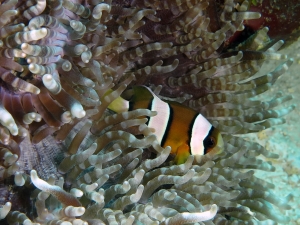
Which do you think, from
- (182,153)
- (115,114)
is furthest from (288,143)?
(115,114)

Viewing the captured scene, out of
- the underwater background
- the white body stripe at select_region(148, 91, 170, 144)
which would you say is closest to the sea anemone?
the white body stripe at select_region(148, 91, 170, 144)

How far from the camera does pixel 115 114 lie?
1.69 meters

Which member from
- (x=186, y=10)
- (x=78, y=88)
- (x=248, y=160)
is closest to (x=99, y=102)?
(x=78, y=88)

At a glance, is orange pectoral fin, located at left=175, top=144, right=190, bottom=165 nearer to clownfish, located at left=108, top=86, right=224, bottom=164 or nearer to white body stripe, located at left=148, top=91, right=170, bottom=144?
clownfish, located at left=108, top=86, right=224, bottom=164

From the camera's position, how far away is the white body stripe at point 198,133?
6.21 ft

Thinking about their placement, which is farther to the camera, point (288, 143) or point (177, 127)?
point (288, 143)

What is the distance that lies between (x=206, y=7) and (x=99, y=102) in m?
0.97

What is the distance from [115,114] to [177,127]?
1.26ft

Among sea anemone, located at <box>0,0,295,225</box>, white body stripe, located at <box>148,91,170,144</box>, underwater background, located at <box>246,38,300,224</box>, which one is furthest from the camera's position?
underwater background, located at <box>246,38,300,224</box>

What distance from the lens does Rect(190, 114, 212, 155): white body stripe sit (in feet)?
6.21

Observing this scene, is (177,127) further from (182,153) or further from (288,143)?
(288,143)

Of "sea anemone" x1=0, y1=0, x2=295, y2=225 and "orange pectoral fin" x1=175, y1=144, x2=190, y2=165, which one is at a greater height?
"sea anemone" x1=0, y1=0, x2=295, y2=225

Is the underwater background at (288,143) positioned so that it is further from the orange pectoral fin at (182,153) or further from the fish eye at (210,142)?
the orange pectoral fin at (182,153)

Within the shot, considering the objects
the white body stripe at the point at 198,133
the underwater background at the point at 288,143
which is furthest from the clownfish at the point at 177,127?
the underwater background at the point at 288,143
